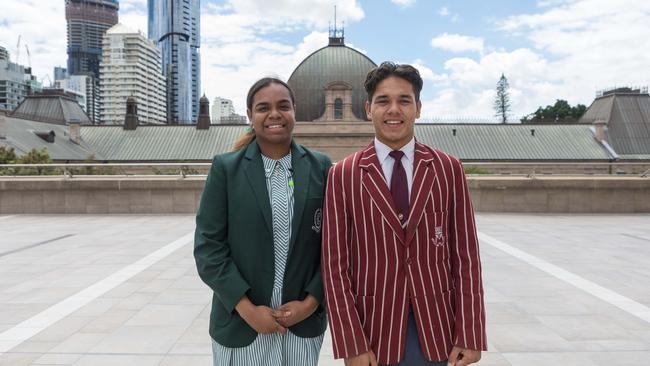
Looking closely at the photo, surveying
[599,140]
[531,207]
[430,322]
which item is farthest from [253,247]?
[599,140]

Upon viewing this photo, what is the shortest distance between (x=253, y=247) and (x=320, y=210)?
41cm

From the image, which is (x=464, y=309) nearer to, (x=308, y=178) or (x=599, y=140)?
(x=308, y=178)

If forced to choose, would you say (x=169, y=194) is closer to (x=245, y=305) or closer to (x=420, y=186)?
(x=245, y=305)

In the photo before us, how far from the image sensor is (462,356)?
99.0 inches

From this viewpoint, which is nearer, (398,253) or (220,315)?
(398,253)

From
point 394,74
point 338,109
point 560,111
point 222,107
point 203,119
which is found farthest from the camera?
point 222,107

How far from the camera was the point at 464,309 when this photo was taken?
252 cm

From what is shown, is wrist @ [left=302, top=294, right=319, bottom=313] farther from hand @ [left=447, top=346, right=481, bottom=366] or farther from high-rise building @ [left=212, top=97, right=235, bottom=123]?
high-rise building @ [left=212, top=97, right=235, bottom=123]

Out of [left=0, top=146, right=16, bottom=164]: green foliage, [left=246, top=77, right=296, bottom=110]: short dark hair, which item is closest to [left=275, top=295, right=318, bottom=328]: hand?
[left=246, top=77, right=296, bottom=110]: short dark hair

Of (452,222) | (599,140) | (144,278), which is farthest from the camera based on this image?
(599,140)

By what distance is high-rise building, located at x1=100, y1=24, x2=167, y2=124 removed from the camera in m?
176

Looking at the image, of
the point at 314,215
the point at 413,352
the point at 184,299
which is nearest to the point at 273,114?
the point at 314,215

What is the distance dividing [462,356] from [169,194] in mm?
14709

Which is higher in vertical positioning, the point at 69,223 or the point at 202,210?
the point at 202,210
